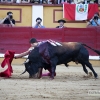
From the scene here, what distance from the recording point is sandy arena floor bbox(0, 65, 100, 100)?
8367mm

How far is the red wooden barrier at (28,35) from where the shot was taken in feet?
53.3

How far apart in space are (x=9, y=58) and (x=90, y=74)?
1.83 metres

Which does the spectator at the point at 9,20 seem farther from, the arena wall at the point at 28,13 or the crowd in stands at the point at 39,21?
the arena wall at the point at 28,13

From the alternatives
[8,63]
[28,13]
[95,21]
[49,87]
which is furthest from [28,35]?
[49,87]

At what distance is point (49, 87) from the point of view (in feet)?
31.9

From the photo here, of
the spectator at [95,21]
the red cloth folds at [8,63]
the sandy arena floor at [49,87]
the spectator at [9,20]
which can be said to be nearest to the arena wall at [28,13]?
the spectator at [9,20]

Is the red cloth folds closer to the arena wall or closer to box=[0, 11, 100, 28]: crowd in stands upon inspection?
box=[0, 11, 100, 28]: crowd in stands

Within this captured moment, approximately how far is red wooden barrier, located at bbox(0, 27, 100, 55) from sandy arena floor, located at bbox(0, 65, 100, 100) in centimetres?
358

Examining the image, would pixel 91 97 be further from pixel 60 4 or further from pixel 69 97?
pixel 60 4

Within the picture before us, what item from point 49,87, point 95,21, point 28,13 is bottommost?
point 49,87

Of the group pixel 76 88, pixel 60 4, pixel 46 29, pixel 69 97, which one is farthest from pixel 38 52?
pixel 60 4

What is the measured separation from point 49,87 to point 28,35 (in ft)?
21.9

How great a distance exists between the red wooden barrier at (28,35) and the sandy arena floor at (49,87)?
11.7 feet

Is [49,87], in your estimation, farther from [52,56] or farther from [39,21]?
[39,21]
